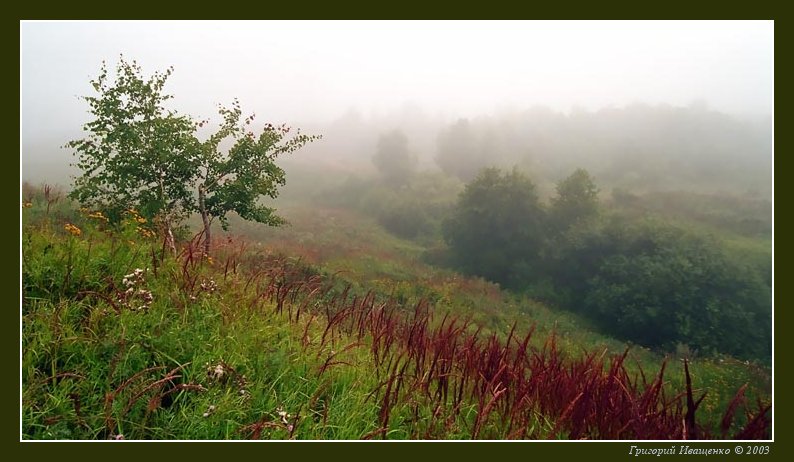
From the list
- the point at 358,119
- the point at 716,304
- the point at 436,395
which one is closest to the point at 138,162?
the point at 358,119

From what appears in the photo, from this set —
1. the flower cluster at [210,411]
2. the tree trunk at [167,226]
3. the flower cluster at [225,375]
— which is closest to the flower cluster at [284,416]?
the flower cluster at [225,375]

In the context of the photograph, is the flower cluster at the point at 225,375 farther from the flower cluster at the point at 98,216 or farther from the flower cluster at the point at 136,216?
the flower cluster at the point at 98,216

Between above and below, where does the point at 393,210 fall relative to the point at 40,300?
above

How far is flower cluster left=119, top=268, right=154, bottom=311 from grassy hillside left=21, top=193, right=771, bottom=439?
0.01m

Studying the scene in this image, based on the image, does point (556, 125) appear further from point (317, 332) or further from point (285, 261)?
point (317, 332)

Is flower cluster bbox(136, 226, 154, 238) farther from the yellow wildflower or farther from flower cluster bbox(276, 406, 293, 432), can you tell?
flower cluster bbox(276, 406, 293, 432)

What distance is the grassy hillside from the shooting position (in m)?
3.26

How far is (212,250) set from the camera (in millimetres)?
5625

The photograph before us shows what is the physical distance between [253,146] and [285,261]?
1790mm

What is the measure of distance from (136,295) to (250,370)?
1352mm

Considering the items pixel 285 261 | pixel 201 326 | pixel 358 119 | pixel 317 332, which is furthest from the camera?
pixel 358 119

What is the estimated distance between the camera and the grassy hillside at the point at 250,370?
326 cm

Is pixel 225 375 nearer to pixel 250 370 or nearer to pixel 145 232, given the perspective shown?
pixel 250 370

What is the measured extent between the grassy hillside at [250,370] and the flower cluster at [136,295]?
13 mm
